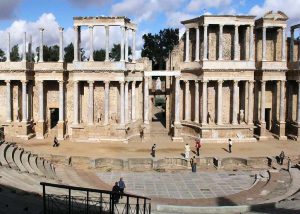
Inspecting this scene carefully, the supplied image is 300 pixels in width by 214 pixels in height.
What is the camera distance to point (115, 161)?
27562 mm

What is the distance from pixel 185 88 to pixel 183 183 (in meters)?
16.2

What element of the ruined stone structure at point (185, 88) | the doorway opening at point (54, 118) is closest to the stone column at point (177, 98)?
the ruined stone structure at point (185, 88)

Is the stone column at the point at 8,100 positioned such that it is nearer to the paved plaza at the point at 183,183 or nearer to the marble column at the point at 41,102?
the marble column at the point at 41,102

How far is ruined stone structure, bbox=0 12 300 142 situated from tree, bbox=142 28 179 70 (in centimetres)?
4393

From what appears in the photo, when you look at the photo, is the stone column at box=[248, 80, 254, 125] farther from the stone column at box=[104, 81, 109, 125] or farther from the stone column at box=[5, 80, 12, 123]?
the stone column at box=[5, 80, 12, 123]

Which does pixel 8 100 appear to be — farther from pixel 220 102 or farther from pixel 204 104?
pixel 220 102

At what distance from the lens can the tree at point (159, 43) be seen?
84.5 meters

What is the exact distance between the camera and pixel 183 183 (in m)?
24.7

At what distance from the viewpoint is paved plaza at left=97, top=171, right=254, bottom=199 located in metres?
22.8

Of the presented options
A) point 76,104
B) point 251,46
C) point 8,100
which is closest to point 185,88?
point 251,46

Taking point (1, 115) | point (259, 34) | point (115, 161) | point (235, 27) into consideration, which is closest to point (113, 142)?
point (115, 161)

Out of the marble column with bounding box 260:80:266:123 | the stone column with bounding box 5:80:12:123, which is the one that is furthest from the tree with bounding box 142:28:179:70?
the stone column with bounding box 5:80:12:123

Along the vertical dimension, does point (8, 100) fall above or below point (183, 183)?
above

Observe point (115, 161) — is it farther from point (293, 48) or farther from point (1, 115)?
point (293, 48)
